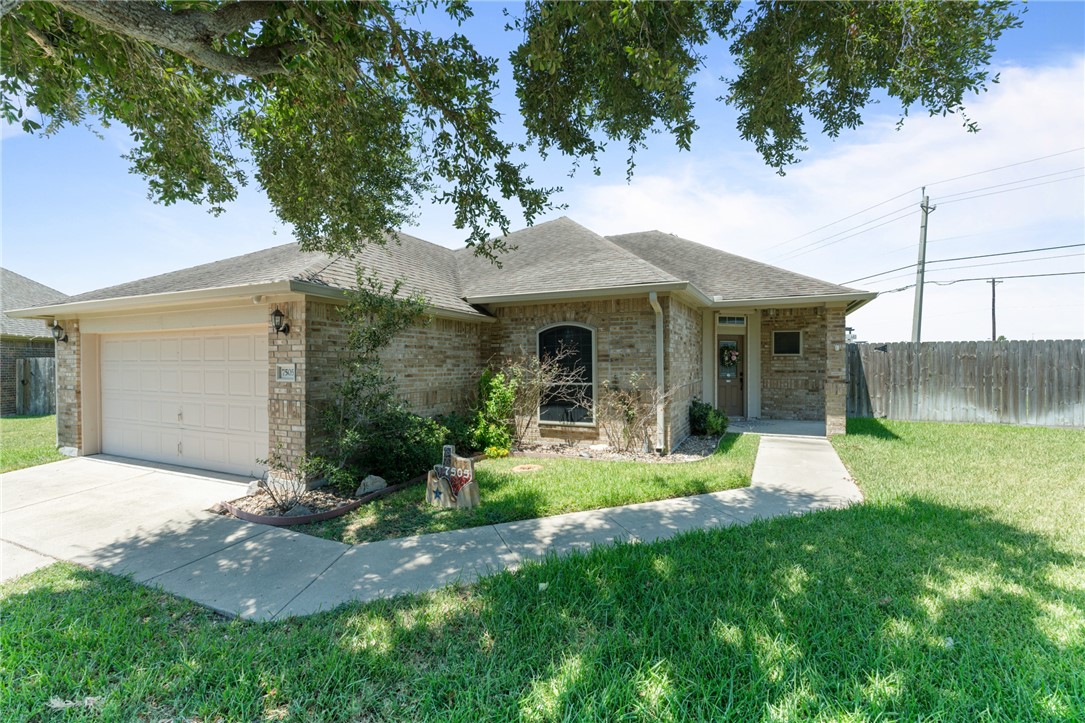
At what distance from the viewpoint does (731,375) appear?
13258 millimetres

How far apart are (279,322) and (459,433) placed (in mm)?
3745

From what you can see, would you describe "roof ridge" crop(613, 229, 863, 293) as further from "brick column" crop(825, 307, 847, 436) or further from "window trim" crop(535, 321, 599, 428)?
"window trim" crop(535, 321, 599, 428)

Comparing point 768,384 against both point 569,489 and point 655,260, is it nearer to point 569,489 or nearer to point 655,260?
point 655,260

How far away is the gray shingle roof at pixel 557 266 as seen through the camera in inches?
346

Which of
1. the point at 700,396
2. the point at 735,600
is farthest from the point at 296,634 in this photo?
the point at 700,396

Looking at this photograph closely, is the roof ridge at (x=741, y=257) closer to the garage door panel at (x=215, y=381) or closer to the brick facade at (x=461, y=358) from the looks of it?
the brick facade at (x=461, y=358)

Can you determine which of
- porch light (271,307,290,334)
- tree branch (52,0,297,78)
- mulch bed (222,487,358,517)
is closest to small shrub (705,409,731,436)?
mulch bed (222,487,358,517)

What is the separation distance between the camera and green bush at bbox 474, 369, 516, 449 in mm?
9109

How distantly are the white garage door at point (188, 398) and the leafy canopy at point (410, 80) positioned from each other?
7.79 feet

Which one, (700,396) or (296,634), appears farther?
(700,396)

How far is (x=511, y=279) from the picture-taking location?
33.8ft

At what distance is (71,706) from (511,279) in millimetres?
8903

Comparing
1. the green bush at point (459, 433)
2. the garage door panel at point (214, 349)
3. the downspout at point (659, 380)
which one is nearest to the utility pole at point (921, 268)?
the downspout at point (659, 380)

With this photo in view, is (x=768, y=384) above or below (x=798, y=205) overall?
below
